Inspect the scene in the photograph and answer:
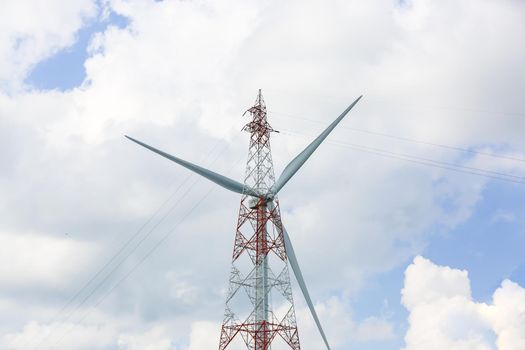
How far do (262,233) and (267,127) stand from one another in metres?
13.8

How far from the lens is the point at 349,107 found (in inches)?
2894

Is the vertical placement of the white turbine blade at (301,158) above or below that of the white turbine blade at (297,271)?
above

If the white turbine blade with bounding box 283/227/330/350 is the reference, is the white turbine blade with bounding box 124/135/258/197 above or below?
above

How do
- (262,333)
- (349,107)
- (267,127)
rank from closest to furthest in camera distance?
(262,333), (349,107), (267,127)

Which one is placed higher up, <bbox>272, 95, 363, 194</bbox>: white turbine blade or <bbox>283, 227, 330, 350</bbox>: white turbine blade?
<bbox>272, 95, 363, 194</bbox>: white turbine blade

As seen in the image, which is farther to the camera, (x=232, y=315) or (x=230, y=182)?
(x=230, y=182)

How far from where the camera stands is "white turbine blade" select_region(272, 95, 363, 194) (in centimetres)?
7481

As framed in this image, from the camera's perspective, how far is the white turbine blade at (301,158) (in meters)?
74.8

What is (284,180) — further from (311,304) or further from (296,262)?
(311,304)

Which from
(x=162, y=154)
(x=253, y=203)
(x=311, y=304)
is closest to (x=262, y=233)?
(x=253, y=203)

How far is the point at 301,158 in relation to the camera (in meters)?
76.2

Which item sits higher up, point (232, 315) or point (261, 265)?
point (261, 265)

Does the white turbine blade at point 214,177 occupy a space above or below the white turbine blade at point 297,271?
above

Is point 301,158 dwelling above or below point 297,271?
above
